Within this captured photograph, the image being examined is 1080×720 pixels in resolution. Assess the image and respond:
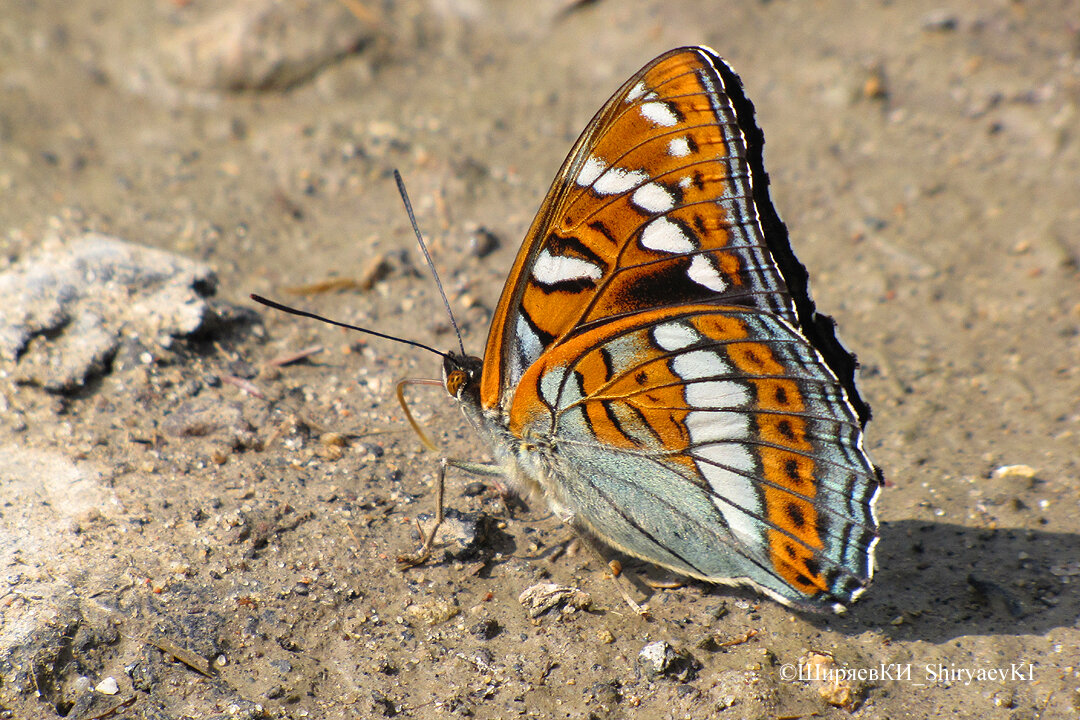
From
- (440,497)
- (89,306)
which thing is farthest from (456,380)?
(89,306)

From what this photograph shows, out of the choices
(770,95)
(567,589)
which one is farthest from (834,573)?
(770,95)

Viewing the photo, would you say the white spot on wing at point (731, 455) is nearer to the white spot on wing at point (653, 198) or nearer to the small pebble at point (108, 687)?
the white spot on wing at point (653, 198)

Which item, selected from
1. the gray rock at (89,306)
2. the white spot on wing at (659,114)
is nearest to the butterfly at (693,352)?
the white spot on wing at (659,114)

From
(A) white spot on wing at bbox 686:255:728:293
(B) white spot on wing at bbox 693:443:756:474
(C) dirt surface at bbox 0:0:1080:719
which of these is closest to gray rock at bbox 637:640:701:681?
(C) dirt surface at bbox 0:0:1080:719

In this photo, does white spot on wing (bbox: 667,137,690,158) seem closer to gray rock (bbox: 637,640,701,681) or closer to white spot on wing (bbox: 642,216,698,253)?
white spot on wing (bbox: 642,216,698,253)

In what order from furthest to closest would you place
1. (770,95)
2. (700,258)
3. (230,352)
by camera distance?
1. (770,95)
2. (230,352)
3. (700,258)

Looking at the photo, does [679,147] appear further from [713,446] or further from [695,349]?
[713,446]

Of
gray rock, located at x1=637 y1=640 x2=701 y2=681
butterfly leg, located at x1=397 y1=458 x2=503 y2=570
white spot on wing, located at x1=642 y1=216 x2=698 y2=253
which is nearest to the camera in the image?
white spot on wing, located at x1=642 y1=216 x2=698 y2=253

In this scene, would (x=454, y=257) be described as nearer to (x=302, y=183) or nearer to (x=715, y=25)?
(x=302, y=183)
